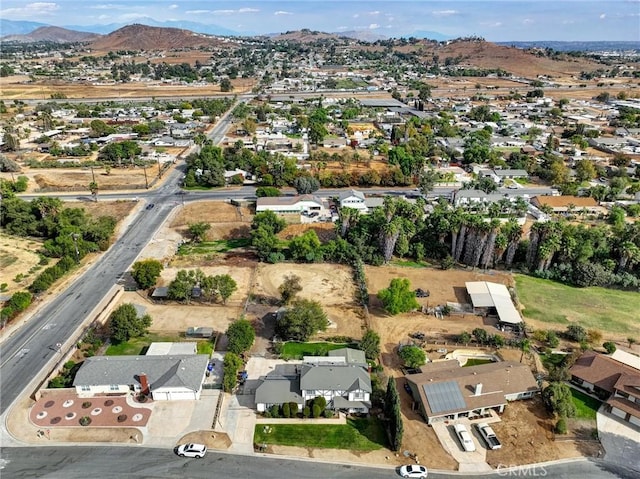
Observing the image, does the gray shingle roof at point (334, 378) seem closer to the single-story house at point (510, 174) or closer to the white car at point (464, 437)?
the white car at point (464, 437)

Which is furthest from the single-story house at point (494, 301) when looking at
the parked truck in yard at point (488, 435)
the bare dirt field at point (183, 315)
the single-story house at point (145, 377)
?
the single-story house at point (145, 377)

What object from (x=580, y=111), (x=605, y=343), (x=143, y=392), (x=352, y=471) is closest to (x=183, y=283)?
(x=143, y=392)

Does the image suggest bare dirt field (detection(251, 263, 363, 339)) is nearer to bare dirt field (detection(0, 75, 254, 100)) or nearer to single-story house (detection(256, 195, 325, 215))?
single-story house (detection(256, 195, 325, 215))

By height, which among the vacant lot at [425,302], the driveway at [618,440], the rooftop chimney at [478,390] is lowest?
the driveway at [618,440]

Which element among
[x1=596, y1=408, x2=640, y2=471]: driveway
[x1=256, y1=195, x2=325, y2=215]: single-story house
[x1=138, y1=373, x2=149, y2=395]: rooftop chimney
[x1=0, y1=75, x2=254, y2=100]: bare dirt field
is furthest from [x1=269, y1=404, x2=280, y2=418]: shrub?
[x1=0, y1=75, x2=254, y2=100]: bare dirt field

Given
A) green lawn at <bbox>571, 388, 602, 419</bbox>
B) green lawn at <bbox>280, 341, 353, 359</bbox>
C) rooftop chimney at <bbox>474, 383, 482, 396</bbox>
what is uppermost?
rooftop chimney at <bbox>474, 383, 482, 396</bbox>

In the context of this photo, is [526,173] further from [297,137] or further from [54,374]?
[54,374]
